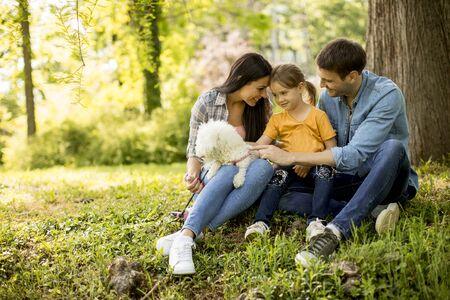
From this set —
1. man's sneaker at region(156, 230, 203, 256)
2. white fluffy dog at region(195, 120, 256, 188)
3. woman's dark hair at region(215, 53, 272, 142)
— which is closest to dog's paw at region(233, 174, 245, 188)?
white fluffy dog at region(195, 120, 256, 188)

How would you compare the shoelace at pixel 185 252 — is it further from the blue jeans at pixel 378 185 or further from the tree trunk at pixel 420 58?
the tree trunk at pixel 420 58

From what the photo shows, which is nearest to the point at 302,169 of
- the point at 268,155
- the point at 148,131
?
the point at 268,155

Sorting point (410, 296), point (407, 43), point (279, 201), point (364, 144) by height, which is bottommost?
point (410, 296)

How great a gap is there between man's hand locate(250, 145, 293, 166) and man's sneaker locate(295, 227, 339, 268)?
62 cm

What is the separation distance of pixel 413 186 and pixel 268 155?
1127 millimetres

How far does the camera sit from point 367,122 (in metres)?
3.47

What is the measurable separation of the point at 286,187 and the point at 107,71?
49.0 feet

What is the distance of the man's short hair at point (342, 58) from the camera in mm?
3506

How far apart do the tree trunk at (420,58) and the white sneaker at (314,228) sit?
238cm

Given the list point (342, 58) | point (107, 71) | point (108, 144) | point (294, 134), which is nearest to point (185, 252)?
point (294, 134)

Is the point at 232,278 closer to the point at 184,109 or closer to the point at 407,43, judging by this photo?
the point at 407,43

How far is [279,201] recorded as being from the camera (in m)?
3.88

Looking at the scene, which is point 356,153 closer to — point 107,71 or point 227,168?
point 227,168

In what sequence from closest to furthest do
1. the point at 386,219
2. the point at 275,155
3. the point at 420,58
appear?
1. the point at 386,219
2. the point at 275,155
3. the point at 420,58
